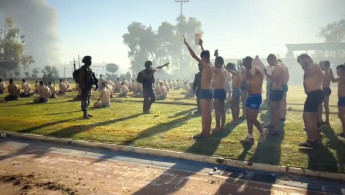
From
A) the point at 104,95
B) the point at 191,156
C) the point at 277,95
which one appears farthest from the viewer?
the point at 104,95

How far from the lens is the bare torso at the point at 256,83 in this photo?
A: 7.49 meters

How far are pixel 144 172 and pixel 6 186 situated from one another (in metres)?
2.51

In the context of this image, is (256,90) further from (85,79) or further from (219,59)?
(85,79)

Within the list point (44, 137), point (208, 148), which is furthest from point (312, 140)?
point (44, 137)

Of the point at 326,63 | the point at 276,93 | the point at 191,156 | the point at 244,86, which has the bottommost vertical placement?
the point at 191,156

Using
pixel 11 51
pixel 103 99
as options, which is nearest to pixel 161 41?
pixel 11 51

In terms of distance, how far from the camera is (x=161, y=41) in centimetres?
8556

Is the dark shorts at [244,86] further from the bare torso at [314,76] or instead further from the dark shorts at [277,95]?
the bare torso at [314,76]

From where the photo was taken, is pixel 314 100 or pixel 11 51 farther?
pixel 11 51

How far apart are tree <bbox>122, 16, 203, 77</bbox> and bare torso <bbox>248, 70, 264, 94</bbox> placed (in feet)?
252

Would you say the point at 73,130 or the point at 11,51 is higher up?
the point at 11,51

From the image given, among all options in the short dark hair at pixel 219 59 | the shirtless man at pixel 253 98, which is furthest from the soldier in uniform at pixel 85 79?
the shirtless man at pixel 253 98

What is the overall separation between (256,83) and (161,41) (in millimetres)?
80016

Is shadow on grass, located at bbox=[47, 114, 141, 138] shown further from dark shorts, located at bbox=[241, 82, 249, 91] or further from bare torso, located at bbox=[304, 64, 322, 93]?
bare torso, located at bbox=[304, 64, 322, 93]
